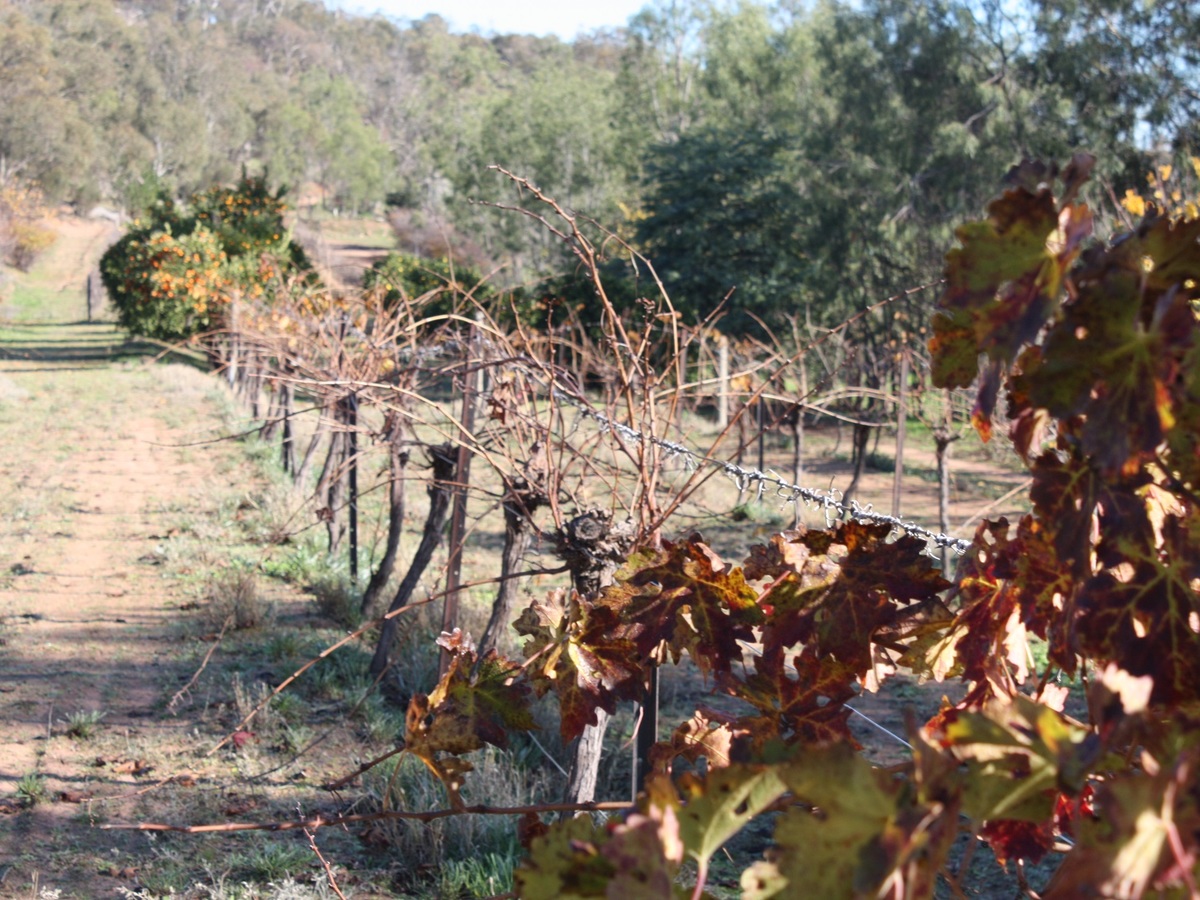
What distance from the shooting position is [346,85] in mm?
71625

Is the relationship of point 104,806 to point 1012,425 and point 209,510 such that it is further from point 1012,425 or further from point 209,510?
point 209,510

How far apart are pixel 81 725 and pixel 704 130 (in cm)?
2244

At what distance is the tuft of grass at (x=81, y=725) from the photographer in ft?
14.0

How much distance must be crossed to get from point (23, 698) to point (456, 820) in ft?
7.56

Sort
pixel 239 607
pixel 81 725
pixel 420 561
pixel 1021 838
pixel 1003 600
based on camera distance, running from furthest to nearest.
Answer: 1. pixel 239 607
2. pixel 420 561
3. pixel 81 725
4. pixel 1003 600
5. pixel 1021 838

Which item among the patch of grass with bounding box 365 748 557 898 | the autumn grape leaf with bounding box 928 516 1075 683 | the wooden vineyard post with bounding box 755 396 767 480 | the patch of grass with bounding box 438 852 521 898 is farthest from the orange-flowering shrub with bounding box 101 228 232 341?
the autumn grape leaf with bounding box 928 516 1075 683

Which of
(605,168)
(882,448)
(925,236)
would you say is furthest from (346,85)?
(882,448)

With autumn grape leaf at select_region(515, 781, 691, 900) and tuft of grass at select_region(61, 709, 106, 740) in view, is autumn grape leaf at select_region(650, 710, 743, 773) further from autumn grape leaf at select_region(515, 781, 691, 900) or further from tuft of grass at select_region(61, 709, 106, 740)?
tuft of grass at select_region(61, 709, 106, 740)

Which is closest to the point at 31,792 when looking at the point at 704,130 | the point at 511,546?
the point at 511,546

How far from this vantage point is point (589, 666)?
4.46 feet

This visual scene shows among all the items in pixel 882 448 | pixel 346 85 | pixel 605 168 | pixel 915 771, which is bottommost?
pixel 882 448

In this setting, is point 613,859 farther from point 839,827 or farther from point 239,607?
point 239,607

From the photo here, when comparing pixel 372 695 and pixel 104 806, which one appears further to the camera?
pixel 372 695

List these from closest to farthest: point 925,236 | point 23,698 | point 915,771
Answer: point 915,771 → point 23,698 → point 925,236
